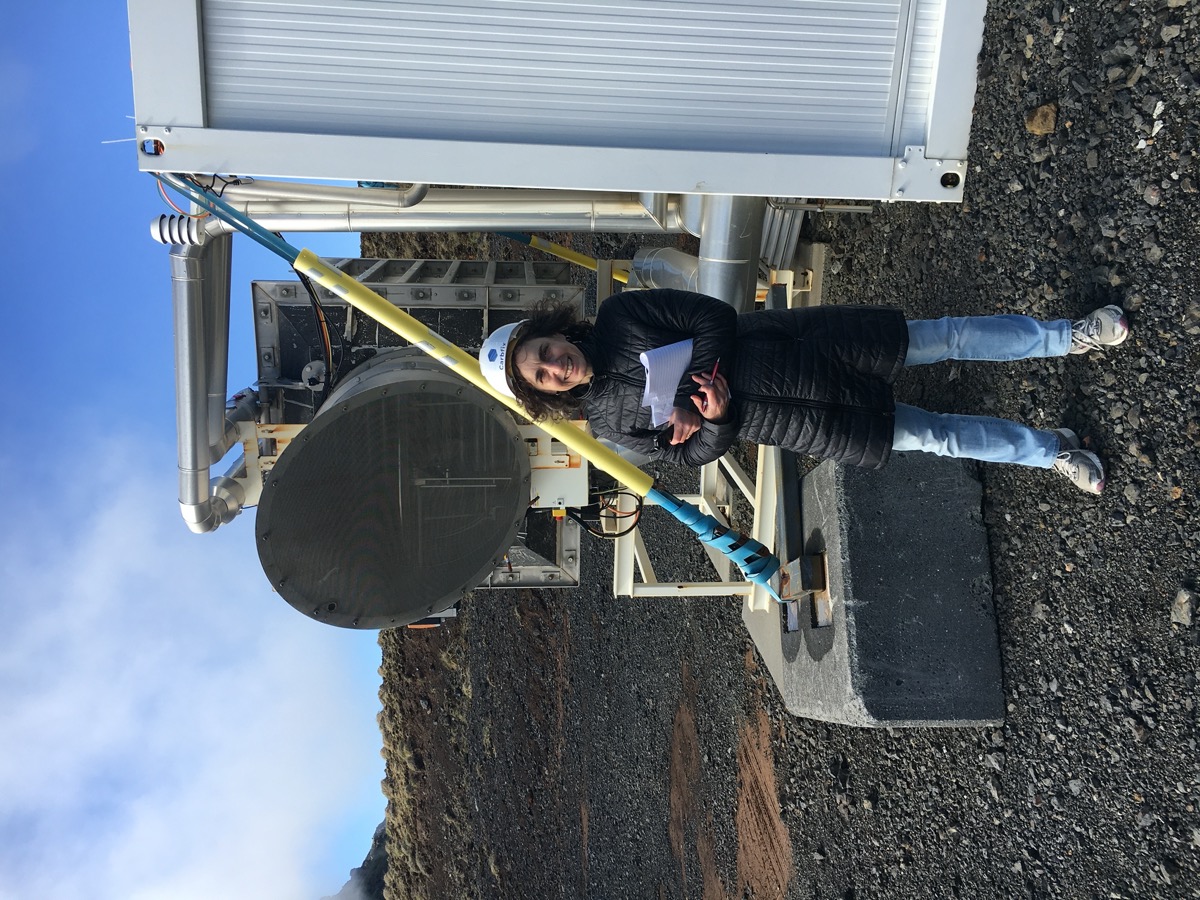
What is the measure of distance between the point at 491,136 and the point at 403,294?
219 centimetres

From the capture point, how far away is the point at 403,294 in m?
5.20

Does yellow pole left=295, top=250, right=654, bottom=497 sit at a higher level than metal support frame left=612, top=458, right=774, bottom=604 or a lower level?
higher

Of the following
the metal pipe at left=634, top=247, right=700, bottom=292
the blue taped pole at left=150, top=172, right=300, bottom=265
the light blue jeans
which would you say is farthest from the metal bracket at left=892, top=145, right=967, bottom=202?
the blue taped pole at left=150, top=172, right=300, bottom=265

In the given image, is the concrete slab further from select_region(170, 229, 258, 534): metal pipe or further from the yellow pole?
select_region(170, 229, 258, 534): metal pipe

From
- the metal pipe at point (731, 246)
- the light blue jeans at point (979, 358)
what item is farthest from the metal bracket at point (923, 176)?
the metal pipe at point (731, 246)

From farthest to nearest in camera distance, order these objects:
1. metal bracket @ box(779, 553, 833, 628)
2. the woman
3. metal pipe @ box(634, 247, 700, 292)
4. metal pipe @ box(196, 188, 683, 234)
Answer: metal pipe @ box(634, 247, 700, 292), metal pipe @ box(196, 188, 683, 234), metal bracket @ box(779, 553, 833, 628), the woman

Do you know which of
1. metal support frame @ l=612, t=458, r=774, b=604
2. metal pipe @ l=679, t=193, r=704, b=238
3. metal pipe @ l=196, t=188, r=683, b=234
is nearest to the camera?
metal pipe @ l=679, t=193, r=704, b=238

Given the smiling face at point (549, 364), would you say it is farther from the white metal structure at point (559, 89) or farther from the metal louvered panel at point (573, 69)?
the metal louvered panel at point (573, 69)

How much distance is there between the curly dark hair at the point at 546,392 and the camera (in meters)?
3.38

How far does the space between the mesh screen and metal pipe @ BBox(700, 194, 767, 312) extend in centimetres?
148

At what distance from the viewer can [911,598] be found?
4336 mm

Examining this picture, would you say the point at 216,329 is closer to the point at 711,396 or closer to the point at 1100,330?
the point at 711,396

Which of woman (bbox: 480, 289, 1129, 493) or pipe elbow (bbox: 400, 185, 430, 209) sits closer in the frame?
woman (bbox: 480, 289, 1129, 493)

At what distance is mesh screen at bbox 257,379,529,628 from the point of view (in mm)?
4172
